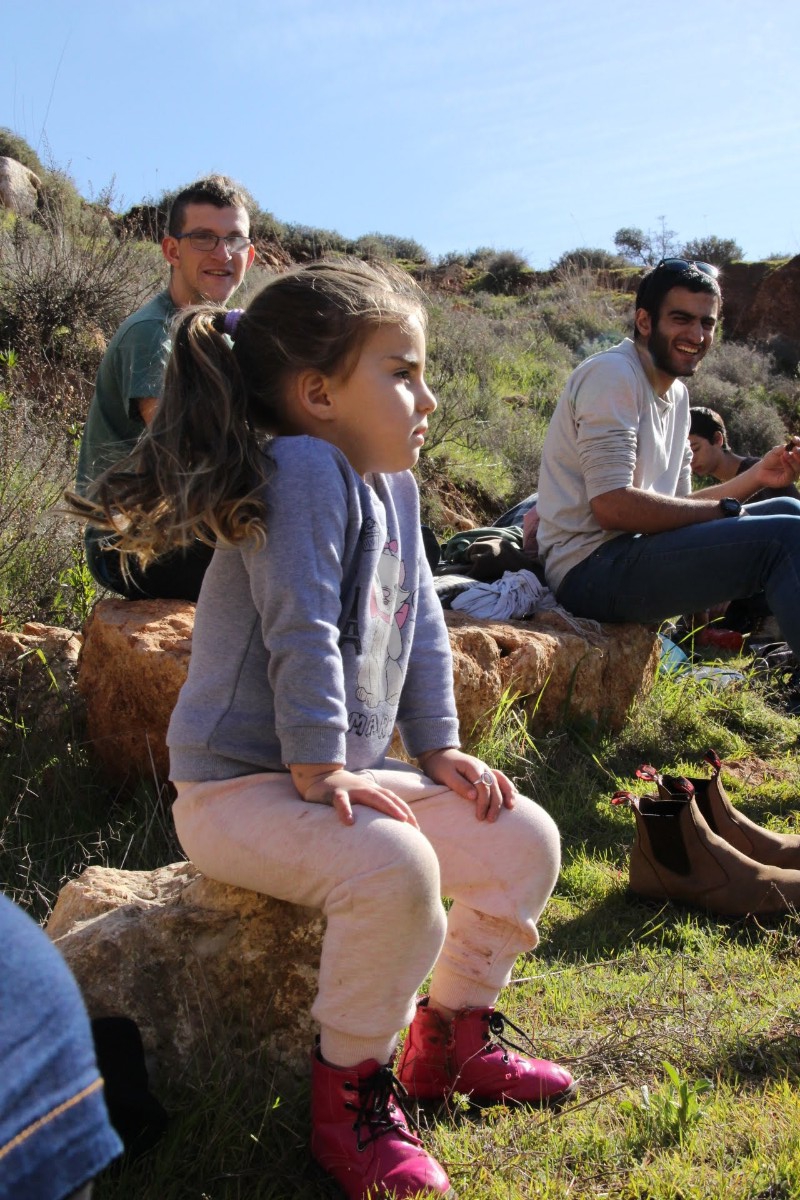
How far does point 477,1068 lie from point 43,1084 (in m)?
1.39

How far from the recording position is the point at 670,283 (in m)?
4.61

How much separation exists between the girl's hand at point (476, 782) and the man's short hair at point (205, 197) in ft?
7.90

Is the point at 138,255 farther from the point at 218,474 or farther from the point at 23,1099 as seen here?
the point at 23,1099

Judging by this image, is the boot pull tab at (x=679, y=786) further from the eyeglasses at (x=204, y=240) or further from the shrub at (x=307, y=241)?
the shrub at (x=307, y=241)

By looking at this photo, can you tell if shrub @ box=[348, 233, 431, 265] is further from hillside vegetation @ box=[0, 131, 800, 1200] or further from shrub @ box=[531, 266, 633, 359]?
hillside vegetation @ box=[0, 131, 800, 1200]

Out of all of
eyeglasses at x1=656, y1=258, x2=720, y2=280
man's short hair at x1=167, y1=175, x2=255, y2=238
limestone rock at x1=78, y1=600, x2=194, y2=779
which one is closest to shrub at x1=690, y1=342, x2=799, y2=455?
eyeglasses at x1=656, y1=258, x2=720, y2=280

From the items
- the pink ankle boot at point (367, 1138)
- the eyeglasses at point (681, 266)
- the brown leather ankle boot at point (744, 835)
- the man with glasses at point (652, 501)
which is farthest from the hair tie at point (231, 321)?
the eyeglasses at point (681, 266)

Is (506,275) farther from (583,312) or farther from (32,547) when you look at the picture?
(32,547)

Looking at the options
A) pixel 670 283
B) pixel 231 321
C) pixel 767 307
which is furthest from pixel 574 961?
pixel 767 307

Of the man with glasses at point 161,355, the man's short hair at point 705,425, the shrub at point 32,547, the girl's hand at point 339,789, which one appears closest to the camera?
the girl's hand at point 339,789

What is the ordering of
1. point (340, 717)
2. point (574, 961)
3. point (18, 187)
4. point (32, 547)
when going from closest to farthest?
point (340, 717) < point (574, 961) < point (32, 547) < point (18, 187)

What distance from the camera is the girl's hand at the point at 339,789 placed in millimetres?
1813

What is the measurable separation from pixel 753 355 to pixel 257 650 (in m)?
14.5

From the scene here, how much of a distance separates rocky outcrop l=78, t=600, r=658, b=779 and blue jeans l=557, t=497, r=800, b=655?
0.54 ft
